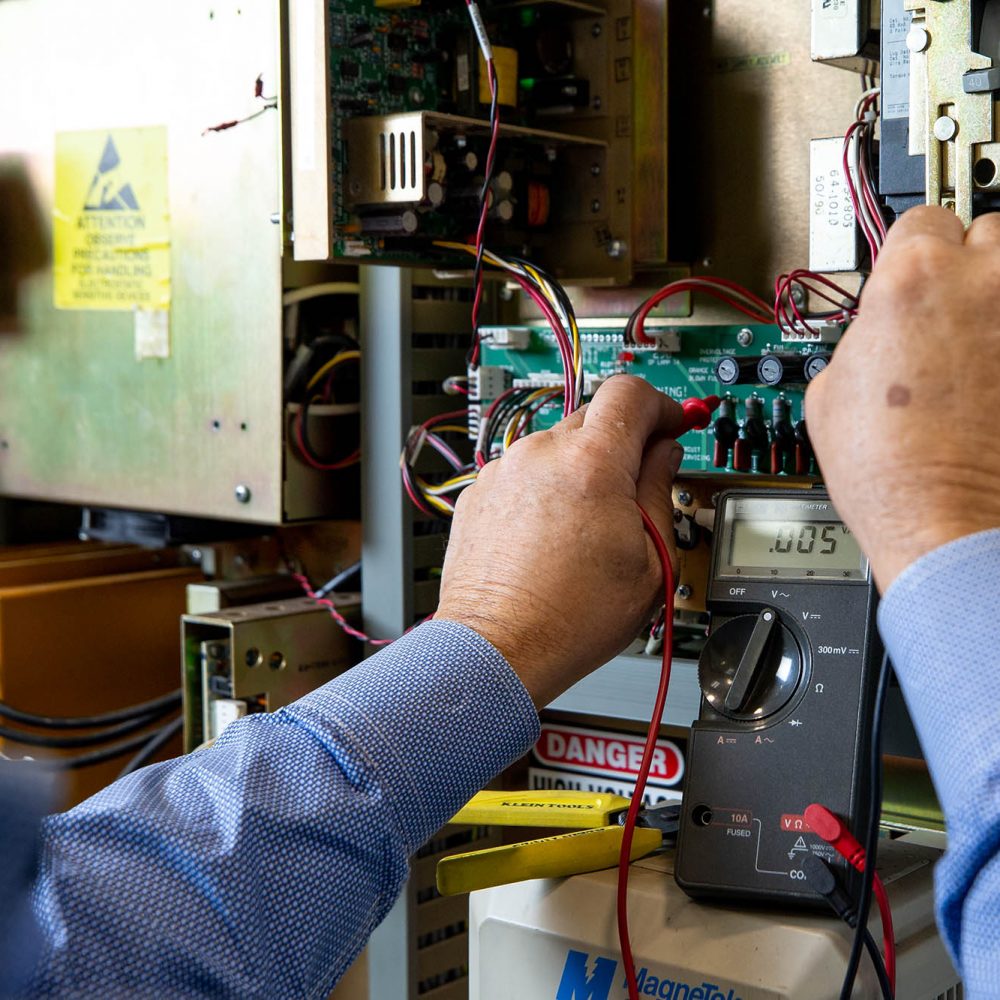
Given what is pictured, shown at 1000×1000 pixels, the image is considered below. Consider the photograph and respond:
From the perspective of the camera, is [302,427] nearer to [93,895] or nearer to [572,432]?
[572,432]

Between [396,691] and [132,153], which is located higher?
[132,153]

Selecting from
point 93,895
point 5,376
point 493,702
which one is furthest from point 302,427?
point 93,895

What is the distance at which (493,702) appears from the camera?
0.86 m

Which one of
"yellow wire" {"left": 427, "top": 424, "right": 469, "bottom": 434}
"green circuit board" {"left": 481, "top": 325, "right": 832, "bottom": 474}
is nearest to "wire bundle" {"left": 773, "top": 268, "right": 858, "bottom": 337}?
"green circuit board" {"left": 481, "top": 325, "right": 832, "bottom": 474}

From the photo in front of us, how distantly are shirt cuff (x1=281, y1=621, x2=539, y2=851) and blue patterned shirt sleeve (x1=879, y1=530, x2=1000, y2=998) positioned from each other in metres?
0.26

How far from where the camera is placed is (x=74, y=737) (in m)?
1.63

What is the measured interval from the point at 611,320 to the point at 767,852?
70 cm

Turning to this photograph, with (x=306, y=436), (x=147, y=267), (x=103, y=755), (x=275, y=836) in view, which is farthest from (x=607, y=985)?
(x=147, y=267)

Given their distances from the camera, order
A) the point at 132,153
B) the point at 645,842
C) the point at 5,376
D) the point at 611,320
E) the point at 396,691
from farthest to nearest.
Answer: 1. the point at 5,376
2. the point at 132,153
3. the point at 611,320
4. the point at 645,842
5. the point at 396,691

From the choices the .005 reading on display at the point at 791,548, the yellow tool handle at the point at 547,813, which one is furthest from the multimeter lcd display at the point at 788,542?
the yellow tool handle at the point at 547,813

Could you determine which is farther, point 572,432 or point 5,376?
point 5,376

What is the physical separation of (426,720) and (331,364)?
0.76 m

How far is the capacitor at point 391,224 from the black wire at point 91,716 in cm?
70

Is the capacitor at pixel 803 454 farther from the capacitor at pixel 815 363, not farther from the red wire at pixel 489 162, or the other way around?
the red wire at pixel 489 162
